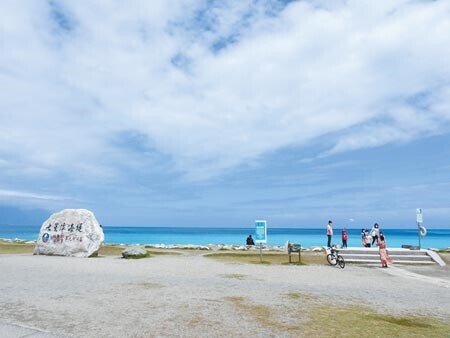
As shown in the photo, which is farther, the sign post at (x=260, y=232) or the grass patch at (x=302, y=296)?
the sign post at (x=260, y=232)

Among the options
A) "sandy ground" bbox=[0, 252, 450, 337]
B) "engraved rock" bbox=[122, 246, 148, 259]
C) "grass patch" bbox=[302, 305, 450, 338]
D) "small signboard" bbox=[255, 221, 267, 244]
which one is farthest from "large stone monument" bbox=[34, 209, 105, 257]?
"grass patch" bbox=[302, 305, 450, 338]

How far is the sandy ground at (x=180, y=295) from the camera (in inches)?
326

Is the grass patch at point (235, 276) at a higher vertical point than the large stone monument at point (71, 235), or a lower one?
lower

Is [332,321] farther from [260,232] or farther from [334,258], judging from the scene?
[260,232]

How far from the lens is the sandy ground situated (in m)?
8.29

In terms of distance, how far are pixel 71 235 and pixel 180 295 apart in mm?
15861

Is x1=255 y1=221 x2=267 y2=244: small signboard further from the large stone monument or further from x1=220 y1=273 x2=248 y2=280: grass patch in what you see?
the large stone monument

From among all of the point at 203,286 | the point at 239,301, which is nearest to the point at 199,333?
the point at 239,301

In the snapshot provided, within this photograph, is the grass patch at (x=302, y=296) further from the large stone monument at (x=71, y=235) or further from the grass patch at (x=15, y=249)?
the grass patch at (x=15, y=249)

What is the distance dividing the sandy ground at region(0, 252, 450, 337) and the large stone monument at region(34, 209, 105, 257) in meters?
4.79

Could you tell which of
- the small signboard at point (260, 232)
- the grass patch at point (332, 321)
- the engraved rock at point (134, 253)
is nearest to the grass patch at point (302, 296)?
the grass patch at point (332, 321)

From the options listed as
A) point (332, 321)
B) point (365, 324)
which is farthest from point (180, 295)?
point (365, 324)

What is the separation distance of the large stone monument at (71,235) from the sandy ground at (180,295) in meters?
4.79

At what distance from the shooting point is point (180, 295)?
11.7m
